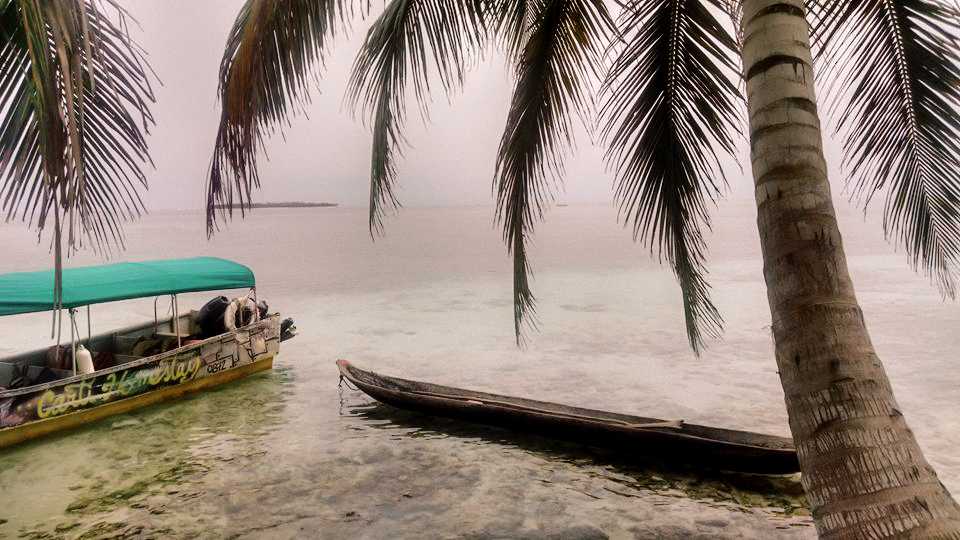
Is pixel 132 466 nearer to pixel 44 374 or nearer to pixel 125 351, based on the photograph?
pixel 44 374

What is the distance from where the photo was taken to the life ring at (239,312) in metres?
9.73

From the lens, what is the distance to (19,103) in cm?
171

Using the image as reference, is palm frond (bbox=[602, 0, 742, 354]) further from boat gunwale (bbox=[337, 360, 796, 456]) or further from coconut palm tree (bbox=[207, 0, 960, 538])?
boat gunwale (bbox=[337, 360, 796, 456])

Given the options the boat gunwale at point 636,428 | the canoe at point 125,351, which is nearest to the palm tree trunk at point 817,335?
the boat gunwale at point 636,428

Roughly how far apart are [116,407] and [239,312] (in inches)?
93.8

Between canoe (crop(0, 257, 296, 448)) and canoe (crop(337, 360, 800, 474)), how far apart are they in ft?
9.38

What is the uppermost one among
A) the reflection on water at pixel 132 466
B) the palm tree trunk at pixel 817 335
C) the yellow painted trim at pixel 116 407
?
the palm tree trunk at pixel 817 335

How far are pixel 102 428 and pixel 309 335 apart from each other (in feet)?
26.6

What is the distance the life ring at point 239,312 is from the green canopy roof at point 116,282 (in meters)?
0.28

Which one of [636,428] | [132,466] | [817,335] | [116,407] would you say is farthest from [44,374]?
[817,335]

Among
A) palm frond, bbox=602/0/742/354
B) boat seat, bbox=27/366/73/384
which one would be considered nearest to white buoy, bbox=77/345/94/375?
boat seat, bbox=27/366/73/384

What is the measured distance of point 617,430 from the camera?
6125 mm

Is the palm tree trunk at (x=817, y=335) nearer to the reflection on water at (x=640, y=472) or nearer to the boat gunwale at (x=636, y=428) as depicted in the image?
the boat gunwale at (x=636, y=428)

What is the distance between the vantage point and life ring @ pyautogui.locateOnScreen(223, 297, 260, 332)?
31.9ft
